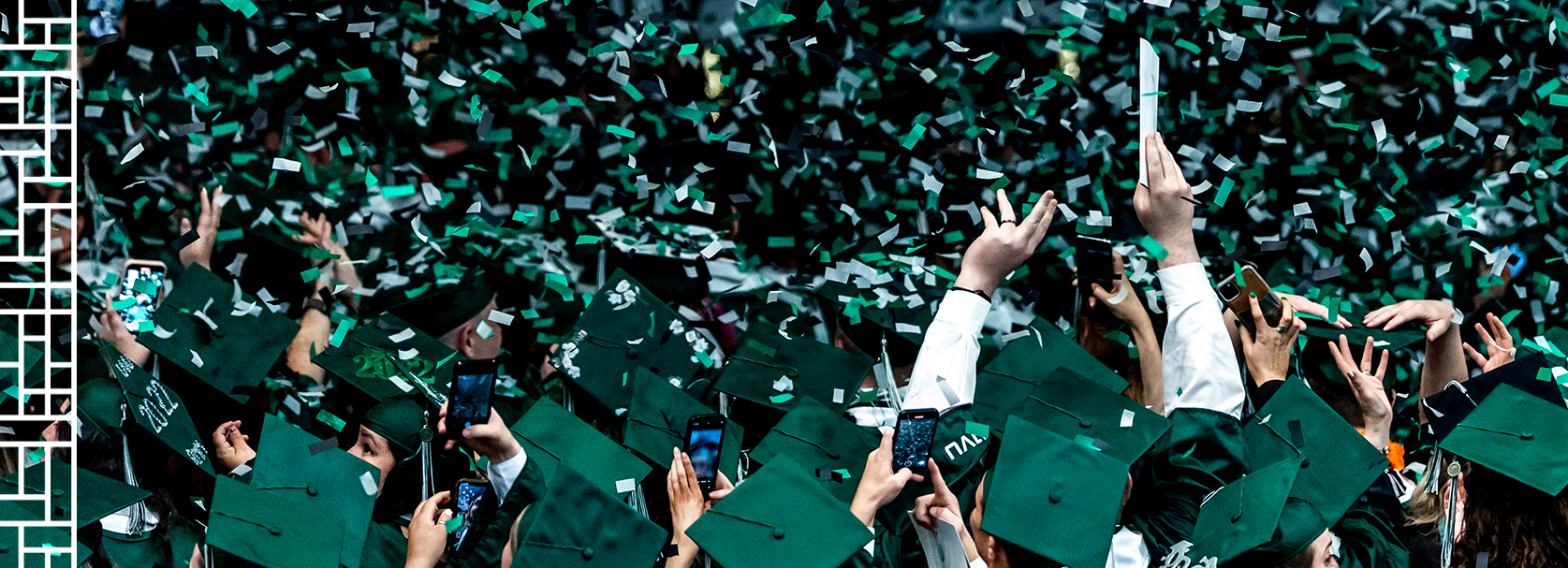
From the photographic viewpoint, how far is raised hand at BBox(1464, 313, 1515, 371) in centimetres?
287

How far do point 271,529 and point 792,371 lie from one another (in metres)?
1.11

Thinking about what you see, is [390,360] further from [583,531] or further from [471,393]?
[583,531]

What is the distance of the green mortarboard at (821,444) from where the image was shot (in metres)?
2.55

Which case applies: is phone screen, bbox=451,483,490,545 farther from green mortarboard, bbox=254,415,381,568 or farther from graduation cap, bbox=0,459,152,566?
graduation cap, bbox=0,459,152,566

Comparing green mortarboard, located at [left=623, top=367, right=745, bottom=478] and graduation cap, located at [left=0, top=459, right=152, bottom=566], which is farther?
green mortarboard, located at [left=623, top=367, right=745, bottom=478]

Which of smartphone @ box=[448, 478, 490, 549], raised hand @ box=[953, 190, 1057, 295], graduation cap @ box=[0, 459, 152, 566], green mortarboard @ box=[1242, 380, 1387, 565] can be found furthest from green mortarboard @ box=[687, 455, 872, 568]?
graduation cap @ box=[0, 459, 152, 566]

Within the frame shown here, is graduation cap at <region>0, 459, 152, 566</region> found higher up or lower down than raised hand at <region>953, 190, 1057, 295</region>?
lower down

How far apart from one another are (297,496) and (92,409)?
0.58 m

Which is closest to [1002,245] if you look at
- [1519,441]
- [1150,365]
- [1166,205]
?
[1166,205]

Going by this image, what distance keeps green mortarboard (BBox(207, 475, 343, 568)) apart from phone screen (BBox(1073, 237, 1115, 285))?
62.6 inches

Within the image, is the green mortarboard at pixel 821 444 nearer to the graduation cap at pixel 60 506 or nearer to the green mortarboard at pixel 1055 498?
the green mortarboard at pixel 1055 498

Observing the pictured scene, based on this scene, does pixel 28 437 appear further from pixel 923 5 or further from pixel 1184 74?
pixel 1184 74

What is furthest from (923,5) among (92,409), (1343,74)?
(92,409)

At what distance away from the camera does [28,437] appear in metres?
2.69
